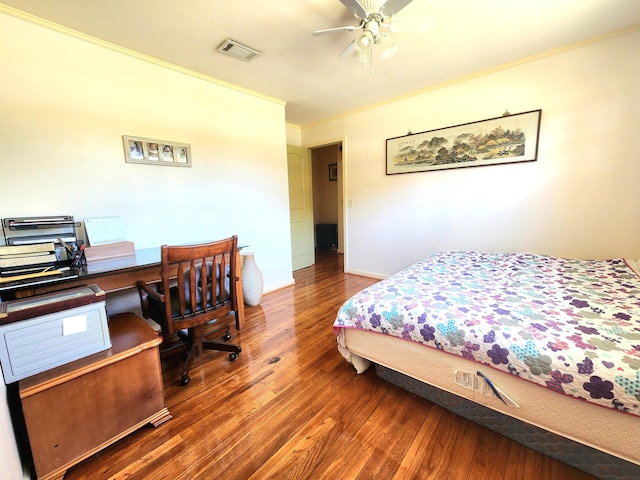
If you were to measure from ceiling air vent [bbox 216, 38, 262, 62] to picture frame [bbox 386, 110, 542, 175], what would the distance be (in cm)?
200

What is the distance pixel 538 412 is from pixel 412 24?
2.24 metres

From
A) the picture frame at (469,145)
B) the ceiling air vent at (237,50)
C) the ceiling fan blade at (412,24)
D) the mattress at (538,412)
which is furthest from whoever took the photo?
the picture frame at (469,145)

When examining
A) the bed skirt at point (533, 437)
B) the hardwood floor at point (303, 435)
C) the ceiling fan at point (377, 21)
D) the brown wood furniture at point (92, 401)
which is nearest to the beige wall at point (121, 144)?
the brown wood furniture at point (92, 401)

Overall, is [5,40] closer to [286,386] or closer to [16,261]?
[16,261]

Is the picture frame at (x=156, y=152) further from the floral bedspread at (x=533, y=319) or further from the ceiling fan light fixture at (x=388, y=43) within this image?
the floral bedspread at (x=533, y=319)

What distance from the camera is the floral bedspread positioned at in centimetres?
97

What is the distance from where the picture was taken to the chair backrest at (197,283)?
1.53m

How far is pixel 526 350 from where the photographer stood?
108 centimetres

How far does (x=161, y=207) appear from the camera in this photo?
2.41m

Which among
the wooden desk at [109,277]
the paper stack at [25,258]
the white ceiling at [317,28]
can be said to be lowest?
the wooden desk at [109,277]

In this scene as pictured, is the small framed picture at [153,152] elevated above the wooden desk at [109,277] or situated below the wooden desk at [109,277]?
above

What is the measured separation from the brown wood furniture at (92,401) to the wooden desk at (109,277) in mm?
360

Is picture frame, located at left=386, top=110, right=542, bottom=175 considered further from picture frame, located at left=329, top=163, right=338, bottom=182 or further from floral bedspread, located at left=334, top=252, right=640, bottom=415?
picture frame, located at left=329, top=163, right=338, bottom=182

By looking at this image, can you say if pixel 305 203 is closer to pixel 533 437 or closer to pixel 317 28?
pixel 317 28
